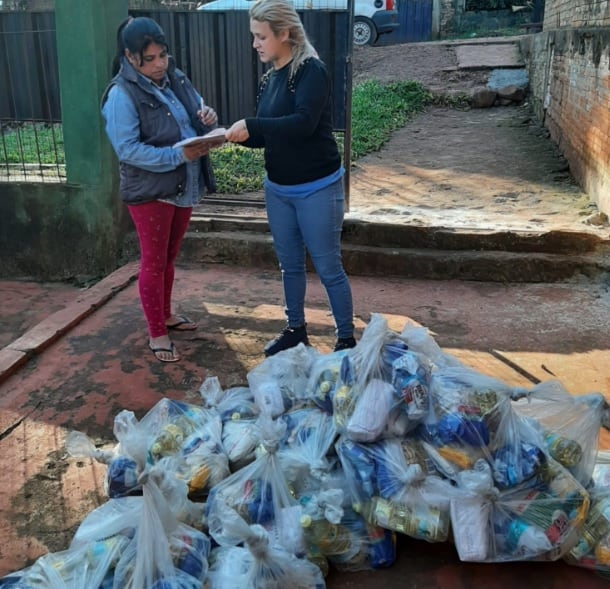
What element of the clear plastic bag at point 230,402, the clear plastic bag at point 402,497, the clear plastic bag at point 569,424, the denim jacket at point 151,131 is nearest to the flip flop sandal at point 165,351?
the clear plastic bag at point 230,402

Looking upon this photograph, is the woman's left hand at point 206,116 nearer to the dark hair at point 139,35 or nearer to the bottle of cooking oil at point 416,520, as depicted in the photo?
the dark hair at point 139,35

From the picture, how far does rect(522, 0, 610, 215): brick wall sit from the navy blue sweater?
3149mm

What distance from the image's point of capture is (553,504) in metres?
2.24

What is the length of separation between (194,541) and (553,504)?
1.17 m

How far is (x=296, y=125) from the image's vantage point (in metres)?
3.06

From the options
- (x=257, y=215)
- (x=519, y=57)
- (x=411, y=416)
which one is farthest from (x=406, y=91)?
(x=411, y=416)

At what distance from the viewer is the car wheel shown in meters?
15.4

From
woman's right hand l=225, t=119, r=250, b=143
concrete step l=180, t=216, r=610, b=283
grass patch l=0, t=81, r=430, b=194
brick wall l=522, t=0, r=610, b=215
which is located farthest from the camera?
grass patch l=0, t=81, r=430, b=194

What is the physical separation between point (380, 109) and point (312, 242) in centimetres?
790

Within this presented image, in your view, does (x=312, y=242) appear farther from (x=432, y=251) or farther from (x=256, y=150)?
(x=256, y=150)

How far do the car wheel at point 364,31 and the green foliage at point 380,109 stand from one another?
12.2ft

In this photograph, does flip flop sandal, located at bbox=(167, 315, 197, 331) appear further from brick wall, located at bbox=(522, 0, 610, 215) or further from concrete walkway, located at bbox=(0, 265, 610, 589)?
brick wall, located at bbox=(522, 0, 610, 215)

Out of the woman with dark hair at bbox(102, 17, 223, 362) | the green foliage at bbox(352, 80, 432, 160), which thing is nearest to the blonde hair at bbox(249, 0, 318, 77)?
the woman with dark hair at bbox(102, 17, 223, 362)

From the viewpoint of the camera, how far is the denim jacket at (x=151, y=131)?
10.9 feet
